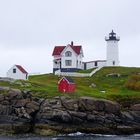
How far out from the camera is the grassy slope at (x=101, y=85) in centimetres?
8344

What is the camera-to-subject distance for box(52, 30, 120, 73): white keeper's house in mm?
124375

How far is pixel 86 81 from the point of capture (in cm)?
10962

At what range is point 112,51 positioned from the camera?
130375mm

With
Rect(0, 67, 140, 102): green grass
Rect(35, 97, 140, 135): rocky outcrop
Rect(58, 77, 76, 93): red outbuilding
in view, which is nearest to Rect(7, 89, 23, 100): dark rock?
Rect(0, 67, 140, 102): green grass

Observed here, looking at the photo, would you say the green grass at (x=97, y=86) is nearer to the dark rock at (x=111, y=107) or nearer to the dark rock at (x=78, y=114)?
the dark rock at (x=111, y=107)

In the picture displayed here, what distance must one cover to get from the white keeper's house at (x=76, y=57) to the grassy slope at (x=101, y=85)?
226 inches

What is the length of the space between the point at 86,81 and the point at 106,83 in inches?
185

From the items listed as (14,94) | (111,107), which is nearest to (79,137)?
(111,107)

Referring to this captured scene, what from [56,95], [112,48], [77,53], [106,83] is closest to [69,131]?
[56,95]

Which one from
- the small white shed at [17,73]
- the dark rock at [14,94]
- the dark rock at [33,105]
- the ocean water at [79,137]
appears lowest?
the ocean water at [79,137]

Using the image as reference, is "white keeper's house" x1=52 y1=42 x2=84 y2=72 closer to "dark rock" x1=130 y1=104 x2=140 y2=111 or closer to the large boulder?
"dark rock" x1=130 y1=104 x2=140 y2=111

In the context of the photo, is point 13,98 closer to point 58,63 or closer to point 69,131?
point 69,131

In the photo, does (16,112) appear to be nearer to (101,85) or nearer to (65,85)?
(65,85)

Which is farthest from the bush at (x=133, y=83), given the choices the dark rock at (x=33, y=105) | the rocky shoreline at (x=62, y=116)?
the dark rock at (x=33, y=105)
